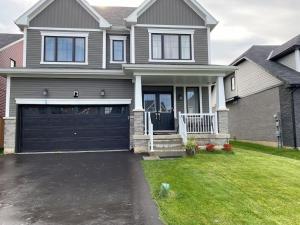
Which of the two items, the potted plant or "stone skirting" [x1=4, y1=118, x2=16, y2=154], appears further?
"stone skirting" [x1=4, y1=118, x2=16, y2=154]

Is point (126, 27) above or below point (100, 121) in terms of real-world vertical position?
above

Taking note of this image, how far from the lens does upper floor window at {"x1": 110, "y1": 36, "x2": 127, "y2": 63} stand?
15.3 meters

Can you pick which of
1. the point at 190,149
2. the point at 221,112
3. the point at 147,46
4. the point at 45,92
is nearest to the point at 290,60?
the point at 221,112

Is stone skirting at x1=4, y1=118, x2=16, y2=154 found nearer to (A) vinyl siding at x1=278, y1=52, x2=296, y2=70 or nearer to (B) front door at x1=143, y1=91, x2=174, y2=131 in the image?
(B) front door at x1=143, y1=91, x2=174, y2=131

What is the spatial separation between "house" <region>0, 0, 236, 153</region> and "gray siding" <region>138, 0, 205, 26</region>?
0.05 meters

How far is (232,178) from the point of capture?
24.5ft

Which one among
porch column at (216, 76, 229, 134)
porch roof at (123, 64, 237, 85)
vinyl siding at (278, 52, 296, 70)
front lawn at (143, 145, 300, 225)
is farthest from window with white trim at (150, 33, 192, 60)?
vinyl siding at (278, 52, 296, 70)

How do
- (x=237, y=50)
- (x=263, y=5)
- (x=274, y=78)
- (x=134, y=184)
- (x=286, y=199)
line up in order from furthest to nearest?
(x=237, y=50), (x=274, y=78), (x=263, y=5), (x=134, y=184), (x=286, y=199)

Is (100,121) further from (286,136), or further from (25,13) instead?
(286,136)

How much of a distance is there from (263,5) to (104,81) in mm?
9946

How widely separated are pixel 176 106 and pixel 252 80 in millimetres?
8139

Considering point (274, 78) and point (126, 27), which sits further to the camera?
point (274, 78)

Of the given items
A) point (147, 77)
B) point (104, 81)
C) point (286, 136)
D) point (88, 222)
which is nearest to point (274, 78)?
point (286, 136)

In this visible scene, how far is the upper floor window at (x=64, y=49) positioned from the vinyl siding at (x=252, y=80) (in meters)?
11.3
